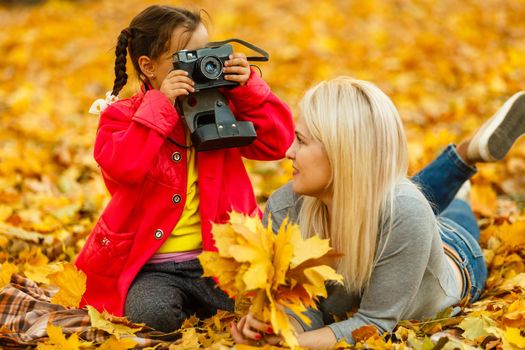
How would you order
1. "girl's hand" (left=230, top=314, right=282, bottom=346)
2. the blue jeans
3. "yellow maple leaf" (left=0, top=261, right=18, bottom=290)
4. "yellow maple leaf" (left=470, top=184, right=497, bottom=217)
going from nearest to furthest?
"girl's hand" (left=230, top=314, right=282, bottom=346) < "yellow maple leaf" (left=0, top=261, right=18, bottom=290) < the blue jeans < "yellow maple leaf" (left=470, top=184, right=497, bottom=217)

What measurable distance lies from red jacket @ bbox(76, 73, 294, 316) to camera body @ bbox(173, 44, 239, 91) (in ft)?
0.37

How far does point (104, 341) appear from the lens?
209cm

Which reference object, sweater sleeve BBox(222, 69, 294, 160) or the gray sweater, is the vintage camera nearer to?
sweater sleeve BBox(222, 69, 294, 160)

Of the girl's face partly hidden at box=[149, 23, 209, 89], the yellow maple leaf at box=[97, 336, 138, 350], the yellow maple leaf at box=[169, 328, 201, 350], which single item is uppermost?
the girl's face partly hidden at box=[149, 23, 209, 89]

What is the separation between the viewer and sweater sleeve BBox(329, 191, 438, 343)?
6.70 ft

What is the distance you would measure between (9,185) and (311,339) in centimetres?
228

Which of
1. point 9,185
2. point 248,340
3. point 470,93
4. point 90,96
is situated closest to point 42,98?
point 90,96

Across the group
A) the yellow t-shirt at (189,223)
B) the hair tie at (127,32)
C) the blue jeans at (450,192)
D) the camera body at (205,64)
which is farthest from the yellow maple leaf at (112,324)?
the blue jeans at (450,192)

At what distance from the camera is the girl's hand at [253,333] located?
1.81m

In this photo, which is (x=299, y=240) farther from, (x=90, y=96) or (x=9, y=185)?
(x=90, y=96)

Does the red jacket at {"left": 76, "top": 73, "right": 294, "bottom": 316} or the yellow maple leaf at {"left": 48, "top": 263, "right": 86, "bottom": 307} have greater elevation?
the red jacket at {"left": 76, "top": 73, "right": 294, "bottom": 316}

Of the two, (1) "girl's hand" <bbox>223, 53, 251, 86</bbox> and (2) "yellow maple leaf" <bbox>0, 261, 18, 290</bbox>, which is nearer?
(1) "girl's hand" <bbox>223, 53, 251, 86</bbox>

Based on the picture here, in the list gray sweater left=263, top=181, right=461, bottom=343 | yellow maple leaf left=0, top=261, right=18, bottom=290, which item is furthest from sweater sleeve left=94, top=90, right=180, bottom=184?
gray sweater left=263, top=181, right=461, bottom=343

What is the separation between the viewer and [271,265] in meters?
1.70
